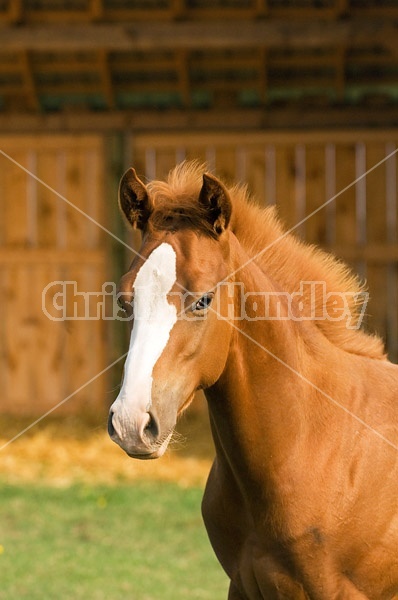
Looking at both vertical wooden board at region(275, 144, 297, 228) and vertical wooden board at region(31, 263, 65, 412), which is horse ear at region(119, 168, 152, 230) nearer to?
vertical wooden board at region(275, 144, 297, 228)

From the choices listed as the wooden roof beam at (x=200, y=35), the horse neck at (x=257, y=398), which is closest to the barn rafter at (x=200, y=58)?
the wooden roof beam at (x=200, y=35)

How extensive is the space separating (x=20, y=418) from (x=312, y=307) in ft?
20.0

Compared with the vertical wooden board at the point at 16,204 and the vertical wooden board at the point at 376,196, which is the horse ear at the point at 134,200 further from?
the vertical wooden board at the point at 16,204

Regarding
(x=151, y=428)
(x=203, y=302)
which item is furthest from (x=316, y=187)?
(x=151, y=428)

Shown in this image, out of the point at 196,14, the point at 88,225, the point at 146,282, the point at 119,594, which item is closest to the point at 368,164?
the point at 196,14

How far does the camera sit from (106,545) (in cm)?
570

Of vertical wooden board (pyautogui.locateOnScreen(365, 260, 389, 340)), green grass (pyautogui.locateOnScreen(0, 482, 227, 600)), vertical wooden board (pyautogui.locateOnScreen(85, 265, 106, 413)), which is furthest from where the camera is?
vertical wooden board (pyautogui.locateOnScreen(85, 265, 106, 413))

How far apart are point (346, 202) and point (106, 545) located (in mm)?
4169

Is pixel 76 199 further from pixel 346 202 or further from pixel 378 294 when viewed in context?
pixel 378 294

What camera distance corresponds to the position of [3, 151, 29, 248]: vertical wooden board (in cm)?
861

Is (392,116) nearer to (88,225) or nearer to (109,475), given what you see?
(88,225)

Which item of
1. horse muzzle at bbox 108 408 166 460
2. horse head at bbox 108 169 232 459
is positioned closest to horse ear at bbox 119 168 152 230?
horse head at bbox 108 169 232 459

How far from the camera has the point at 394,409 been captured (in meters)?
2.97

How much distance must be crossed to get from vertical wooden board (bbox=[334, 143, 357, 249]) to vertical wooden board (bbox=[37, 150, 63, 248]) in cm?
268
